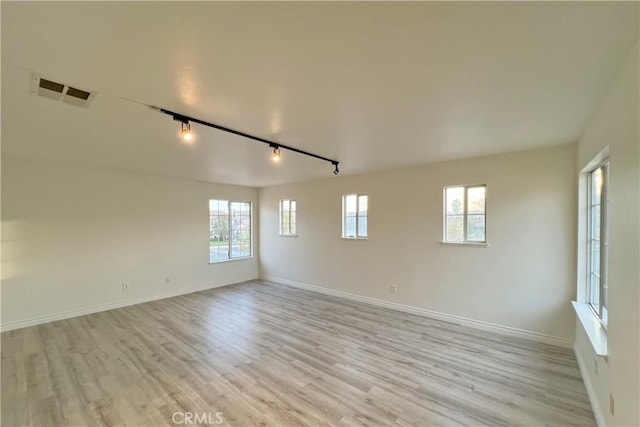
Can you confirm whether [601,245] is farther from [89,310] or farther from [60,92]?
[89,310]

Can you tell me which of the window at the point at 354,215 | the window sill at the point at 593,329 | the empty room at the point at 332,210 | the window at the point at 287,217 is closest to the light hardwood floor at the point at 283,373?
the empty room at the point at 332,210

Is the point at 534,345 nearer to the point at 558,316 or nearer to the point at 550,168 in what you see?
the point at 558,316

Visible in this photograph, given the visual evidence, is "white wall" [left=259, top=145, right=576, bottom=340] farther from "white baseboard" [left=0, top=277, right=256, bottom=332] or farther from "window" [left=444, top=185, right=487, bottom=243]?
"white baseboard" [left=0, top=277, right=256, bottom=332]

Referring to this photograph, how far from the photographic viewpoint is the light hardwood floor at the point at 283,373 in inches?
86.4

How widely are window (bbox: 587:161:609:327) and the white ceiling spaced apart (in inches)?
22.7

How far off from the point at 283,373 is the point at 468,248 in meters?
3.14

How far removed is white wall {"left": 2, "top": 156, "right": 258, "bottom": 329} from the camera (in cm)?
400

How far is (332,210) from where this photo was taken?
5770 millimetres

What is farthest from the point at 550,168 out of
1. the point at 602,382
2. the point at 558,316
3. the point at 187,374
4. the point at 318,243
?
the point at 187,374

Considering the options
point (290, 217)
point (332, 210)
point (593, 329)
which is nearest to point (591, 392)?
point (593, 329)

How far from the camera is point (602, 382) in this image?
2006 millimetres

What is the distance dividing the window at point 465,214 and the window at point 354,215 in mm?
1482

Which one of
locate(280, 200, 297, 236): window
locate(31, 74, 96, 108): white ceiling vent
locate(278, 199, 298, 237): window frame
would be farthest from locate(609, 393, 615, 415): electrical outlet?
locate(280, 200, 297, 236): window

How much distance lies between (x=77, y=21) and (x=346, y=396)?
313cm
